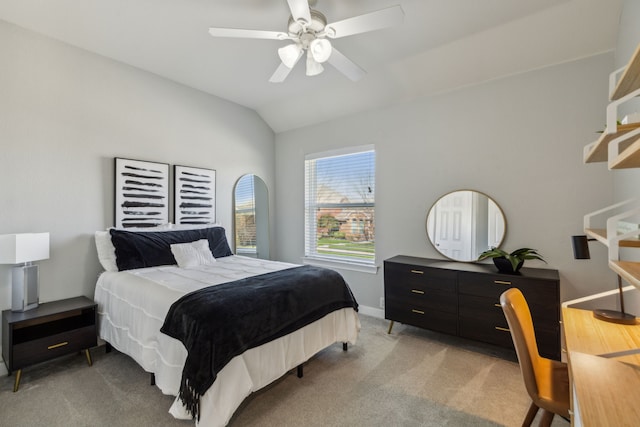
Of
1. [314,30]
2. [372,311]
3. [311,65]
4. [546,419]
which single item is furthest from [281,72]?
[372,311]

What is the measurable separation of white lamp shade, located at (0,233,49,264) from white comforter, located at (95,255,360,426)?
22.3 inches

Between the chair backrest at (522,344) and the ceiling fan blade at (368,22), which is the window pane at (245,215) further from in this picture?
the chair backrest at (522,344)

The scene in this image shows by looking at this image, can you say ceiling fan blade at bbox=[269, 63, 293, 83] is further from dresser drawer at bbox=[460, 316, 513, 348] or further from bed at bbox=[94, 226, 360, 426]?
dresser drawer at bbox=[460, 316, 513, 348]

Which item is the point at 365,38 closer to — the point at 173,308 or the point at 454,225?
the point at 454,225

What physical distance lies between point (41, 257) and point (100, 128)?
52.9 inches

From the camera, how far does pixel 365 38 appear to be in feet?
8.65

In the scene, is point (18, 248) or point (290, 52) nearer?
point (290, 52)

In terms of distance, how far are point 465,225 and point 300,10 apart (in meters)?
2.48

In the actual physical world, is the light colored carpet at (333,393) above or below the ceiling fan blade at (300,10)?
below

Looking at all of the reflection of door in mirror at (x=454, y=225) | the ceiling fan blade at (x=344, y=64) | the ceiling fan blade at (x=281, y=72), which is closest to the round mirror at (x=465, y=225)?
the reflection of door in mirror at (x=454, y=225)

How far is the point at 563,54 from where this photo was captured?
2.52 metres

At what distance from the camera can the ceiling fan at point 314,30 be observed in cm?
173

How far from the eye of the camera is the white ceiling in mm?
2230

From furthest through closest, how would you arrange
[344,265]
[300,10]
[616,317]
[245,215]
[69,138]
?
[245,215] < [344,265] < [69,138] < [300,10] < [616,317]
